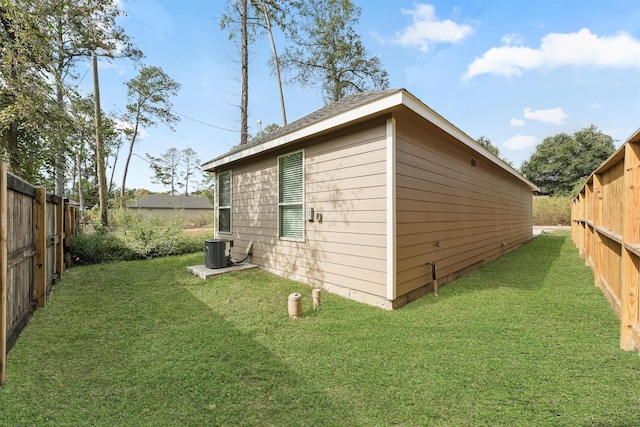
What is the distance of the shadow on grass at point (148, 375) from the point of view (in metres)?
1.72

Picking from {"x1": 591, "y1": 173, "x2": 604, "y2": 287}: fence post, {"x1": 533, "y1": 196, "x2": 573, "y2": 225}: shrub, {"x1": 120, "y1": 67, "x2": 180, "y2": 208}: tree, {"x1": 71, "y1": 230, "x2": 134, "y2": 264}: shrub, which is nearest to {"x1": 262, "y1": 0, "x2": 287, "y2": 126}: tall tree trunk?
{"x1": 71, "y1": 230, "x2": 134, "y2": 264}: shrub

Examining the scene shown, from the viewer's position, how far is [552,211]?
1928 cm

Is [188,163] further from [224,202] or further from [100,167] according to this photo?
[224,202]

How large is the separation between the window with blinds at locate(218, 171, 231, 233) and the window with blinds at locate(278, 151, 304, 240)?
7.21ft

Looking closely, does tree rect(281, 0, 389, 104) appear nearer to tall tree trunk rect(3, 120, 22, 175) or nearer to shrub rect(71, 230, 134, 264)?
tall tree trunk rect(3, 120, 22, 175)

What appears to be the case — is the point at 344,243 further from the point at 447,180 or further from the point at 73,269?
the point at 73,269

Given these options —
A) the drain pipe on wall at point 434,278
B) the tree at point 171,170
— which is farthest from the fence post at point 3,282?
the tree at point 171,170

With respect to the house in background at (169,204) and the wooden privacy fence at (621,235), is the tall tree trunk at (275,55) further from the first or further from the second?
the house in background at (169,204)

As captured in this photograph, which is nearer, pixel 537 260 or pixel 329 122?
pixel 329 122

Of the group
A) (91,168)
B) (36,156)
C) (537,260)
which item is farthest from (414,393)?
(91,168)

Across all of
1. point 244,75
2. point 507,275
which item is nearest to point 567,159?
point 507,275

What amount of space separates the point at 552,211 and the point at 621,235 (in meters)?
21.0

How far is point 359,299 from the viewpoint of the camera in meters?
3.88

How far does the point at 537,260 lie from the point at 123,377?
8017 millimetres
